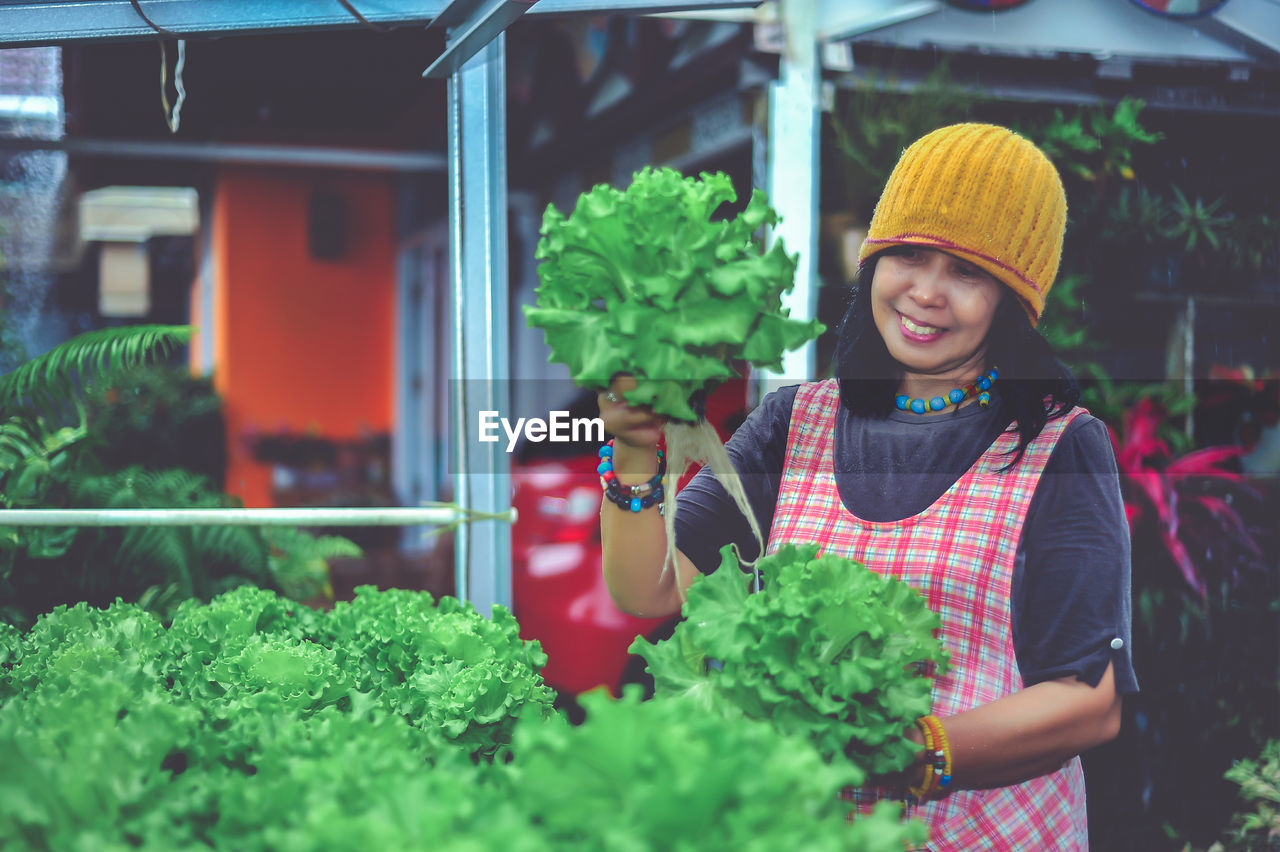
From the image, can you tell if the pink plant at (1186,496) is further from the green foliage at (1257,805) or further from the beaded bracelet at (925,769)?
the beaded bracelet at (925,769)

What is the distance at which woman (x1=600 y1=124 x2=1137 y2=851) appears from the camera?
1.50m

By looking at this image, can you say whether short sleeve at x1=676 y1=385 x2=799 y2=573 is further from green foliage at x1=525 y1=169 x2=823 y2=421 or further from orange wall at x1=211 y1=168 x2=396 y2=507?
orange wall at x1=211 y1=168 x2=396 y2=507

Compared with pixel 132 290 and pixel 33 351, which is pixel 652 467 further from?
pixel 132 290

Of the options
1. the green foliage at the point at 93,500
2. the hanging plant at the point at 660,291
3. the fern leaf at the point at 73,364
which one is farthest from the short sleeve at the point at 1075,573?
the fern leaf at the point at 73,364

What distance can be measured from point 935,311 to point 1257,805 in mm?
1938

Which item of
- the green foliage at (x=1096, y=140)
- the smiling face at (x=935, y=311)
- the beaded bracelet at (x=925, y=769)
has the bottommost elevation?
the beaded bracelet at (x=925, y=769)

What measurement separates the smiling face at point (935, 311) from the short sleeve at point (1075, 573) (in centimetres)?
21

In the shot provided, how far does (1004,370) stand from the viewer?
5.37 feet

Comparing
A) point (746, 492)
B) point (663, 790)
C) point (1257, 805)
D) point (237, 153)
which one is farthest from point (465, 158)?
point (237, 153)

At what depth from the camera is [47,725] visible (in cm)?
130

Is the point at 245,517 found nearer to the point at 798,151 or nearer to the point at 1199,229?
the point at 798,151

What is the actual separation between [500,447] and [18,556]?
1134 millimetres

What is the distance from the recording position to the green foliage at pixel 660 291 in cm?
123

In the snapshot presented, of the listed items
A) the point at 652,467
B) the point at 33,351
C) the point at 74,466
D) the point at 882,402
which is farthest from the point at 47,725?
the point at 33,351
